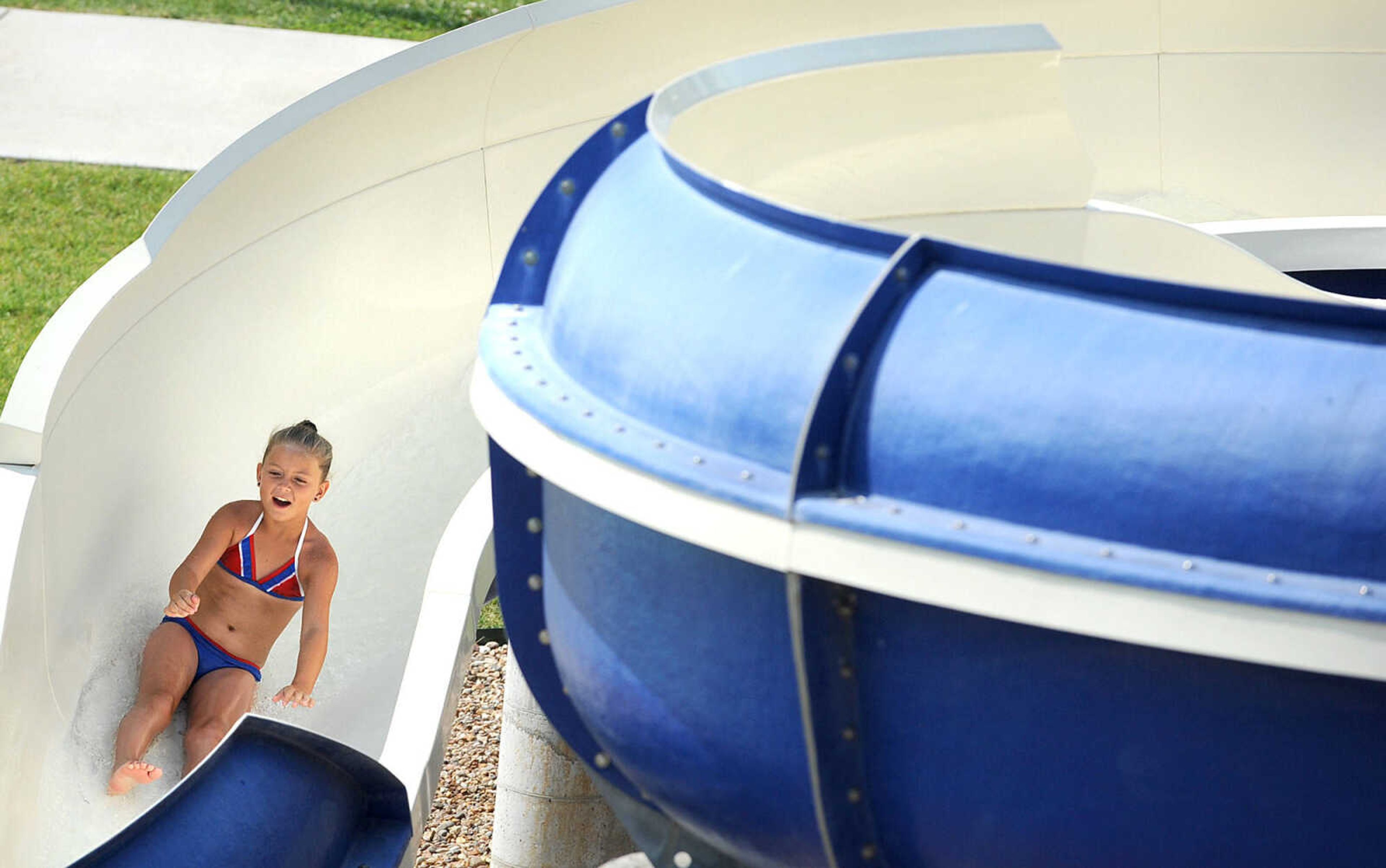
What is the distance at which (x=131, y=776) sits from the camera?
3.01 m

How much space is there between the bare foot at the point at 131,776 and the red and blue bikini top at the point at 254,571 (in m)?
0.47

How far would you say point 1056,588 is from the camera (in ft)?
5.01

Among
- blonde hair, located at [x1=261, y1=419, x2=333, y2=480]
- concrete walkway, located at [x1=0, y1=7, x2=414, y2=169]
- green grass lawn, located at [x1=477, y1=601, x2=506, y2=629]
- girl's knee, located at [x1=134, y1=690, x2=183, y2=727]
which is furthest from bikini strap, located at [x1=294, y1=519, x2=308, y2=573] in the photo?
concrete walkway, located at [x1=0, y1=7, x2=414, y2=169]

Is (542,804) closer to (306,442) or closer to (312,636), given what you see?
(312,636)

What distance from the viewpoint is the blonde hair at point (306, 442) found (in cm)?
347

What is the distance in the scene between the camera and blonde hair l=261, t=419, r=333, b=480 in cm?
347

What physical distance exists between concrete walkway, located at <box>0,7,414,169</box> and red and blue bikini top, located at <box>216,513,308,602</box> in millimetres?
4456

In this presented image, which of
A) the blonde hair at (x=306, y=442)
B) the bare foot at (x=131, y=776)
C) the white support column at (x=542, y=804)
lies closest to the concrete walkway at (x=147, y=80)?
the blonde hair at (x=306, y=442)

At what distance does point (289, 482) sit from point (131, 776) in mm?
717

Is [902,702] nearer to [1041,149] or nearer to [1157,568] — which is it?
[1157,568]

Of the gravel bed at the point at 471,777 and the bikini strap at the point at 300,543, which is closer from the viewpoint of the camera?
the bikini strap at the point at 300,543

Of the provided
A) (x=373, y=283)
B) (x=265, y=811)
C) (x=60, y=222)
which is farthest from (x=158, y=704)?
(x=60, y=222)

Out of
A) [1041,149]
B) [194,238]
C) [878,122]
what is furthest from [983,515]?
[194,238]

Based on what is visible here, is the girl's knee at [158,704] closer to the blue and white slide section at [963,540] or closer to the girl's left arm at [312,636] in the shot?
the girl's left arm at [312,636]
